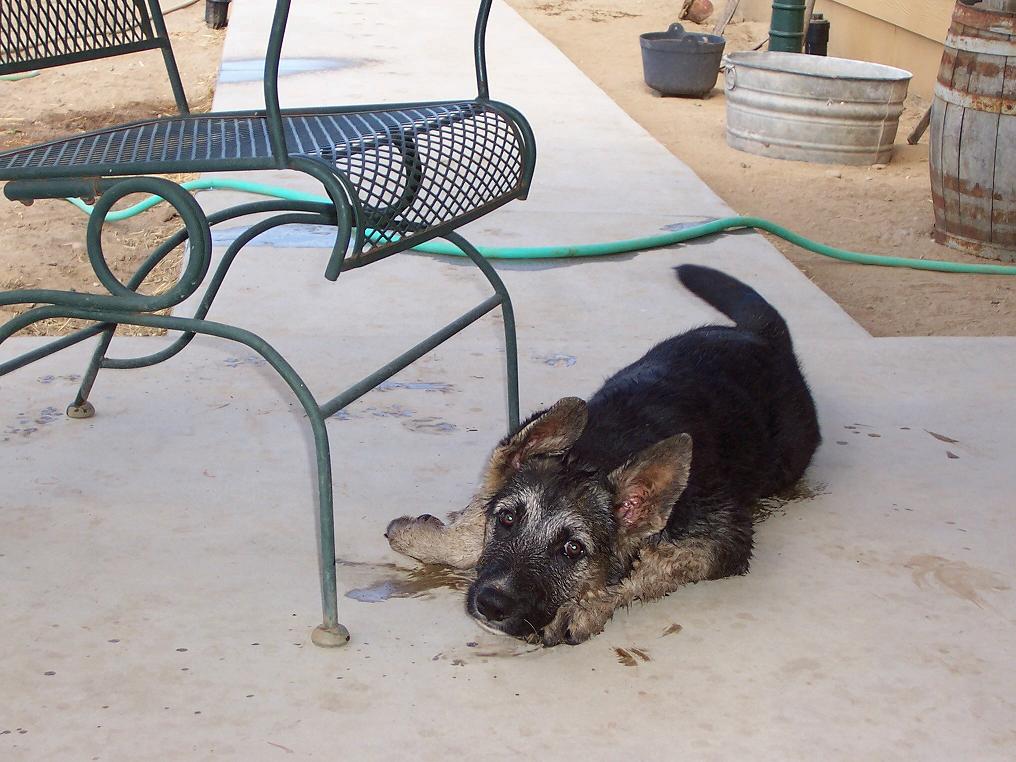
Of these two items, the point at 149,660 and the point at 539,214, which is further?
the point at 539,214

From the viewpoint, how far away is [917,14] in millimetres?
9141

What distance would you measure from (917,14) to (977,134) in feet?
12.9

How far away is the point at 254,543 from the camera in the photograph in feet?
8.78

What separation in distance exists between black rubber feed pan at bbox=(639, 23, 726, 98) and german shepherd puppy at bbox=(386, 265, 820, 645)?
6.78 metres

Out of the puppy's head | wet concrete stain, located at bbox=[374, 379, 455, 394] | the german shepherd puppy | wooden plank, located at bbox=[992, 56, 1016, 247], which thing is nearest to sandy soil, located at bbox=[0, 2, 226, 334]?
wet concrete stain, located at bbox=[374, 379, 455, 394]

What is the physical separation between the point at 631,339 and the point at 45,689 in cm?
236

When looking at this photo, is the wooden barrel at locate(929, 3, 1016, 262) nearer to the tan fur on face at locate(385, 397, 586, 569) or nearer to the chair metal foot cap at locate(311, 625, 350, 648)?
the tan fur on face at locate(385, 397, 586, 569)

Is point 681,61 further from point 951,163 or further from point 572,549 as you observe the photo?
point 572,549

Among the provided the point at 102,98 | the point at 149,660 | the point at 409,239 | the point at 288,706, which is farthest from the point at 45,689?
the point at 102,98

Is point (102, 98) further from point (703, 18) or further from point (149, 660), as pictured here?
point (149, 660)

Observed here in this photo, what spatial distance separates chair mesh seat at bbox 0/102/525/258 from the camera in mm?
2152

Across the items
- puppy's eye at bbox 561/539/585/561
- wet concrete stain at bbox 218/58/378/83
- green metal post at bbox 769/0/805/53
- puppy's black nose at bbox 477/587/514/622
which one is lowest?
puppy's black nose at bbox 477/587/514/622

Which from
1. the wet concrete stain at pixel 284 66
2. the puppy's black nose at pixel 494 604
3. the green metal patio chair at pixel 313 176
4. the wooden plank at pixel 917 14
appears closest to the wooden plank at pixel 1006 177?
the wooden plank at pixel 917 14

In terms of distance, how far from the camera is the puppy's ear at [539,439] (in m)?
2.45
